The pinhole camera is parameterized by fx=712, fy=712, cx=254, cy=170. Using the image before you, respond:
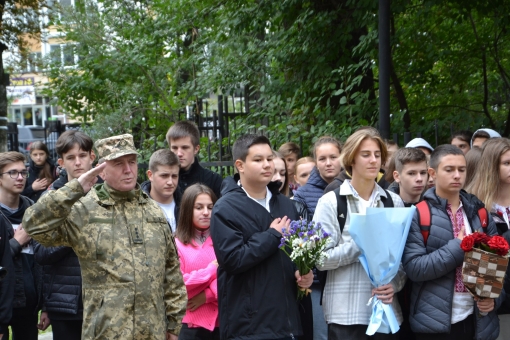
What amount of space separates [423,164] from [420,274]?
133 centimetres

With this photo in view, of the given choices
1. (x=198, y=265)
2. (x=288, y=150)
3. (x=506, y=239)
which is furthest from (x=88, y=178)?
(x=288, y=150)

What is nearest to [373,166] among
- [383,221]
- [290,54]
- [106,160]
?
[383,221]

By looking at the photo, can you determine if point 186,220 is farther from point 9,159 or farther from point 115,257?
point 9,159

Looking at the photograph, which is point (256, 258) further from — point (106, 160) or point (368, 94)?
point (368, 94)

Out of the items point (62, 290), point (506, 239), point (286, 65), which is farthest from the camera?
point (286, 65)

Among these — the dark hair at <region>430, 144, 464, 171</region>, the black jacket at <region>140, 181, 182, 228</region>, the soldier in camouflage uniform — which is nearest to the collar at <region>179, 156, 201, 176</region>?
the black jacket at <region>140, 181, 182, 228</region>

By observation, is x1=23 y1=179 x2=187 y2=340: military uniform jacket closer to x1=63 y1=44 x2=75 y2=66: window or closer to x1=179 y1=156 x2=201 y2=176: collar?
x1=179 y1=156 x2=201 y2=176: collar

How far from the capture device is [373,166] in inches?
203

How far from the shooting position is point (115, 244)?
14.8 feet

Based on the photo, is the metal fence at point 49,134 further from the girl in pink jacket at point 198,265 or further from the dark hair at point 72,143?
the girl in pink jacket at point 198,265

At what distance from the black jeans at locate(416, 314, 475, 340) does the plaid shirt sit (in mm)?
236

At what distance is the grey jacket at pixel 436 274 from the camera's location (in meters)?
4.87

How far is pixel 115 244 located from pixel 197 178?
2519 millimetres

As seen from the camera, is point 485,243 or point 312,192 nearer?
point 485,243
